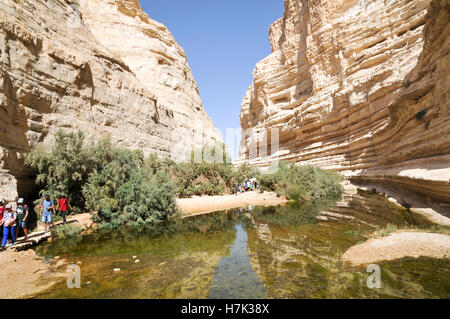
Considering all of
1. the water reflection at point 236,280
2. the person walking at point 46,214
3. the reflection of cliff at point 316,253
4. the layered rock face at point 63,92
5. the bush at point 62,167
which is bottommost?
the water reflection at point 236,280

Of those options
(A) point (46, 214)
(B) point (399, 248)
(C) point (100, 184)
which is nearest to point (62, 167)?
(C) point (100, 184)

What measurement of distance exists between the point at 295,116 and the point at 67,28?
20.2m

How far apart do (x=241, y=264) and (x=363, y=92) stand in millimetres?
18210

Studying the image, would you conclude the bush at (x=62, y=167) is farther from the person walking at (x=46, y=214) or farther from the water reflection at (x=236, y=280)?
the water reflection at (x=236, y=280)

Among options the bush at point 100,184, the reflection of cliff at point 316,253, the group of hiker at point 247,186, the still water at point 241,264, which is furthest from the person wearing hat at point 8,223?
the group of hiker at point 247,186

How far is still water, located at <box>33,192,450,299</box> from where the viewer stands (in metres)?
3.42

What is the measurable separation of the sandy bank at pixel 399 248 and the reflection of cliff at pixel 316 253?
1.00 ft

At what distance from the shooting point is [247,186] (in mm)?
20875

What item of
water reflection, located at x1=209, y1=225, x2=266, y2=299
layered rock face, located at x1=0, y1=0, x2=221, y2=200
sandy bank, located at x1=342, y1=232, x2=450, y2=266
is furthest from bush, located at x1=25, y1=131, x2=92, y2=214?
sandy bank, located at x1=342, y1=232, x2=450, y2=266

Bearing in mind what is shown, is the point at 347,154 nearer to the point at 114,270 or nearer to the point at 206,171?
the point at 206,171

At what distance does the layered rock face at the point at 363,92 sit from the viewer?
31.2ft

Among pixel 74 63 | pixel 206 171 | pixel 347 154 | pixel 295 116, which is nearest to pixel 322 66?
pixel 295 116

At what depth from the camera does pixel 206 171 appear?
1869 centimetres

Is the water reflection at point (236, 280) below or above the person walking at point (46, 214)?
below
